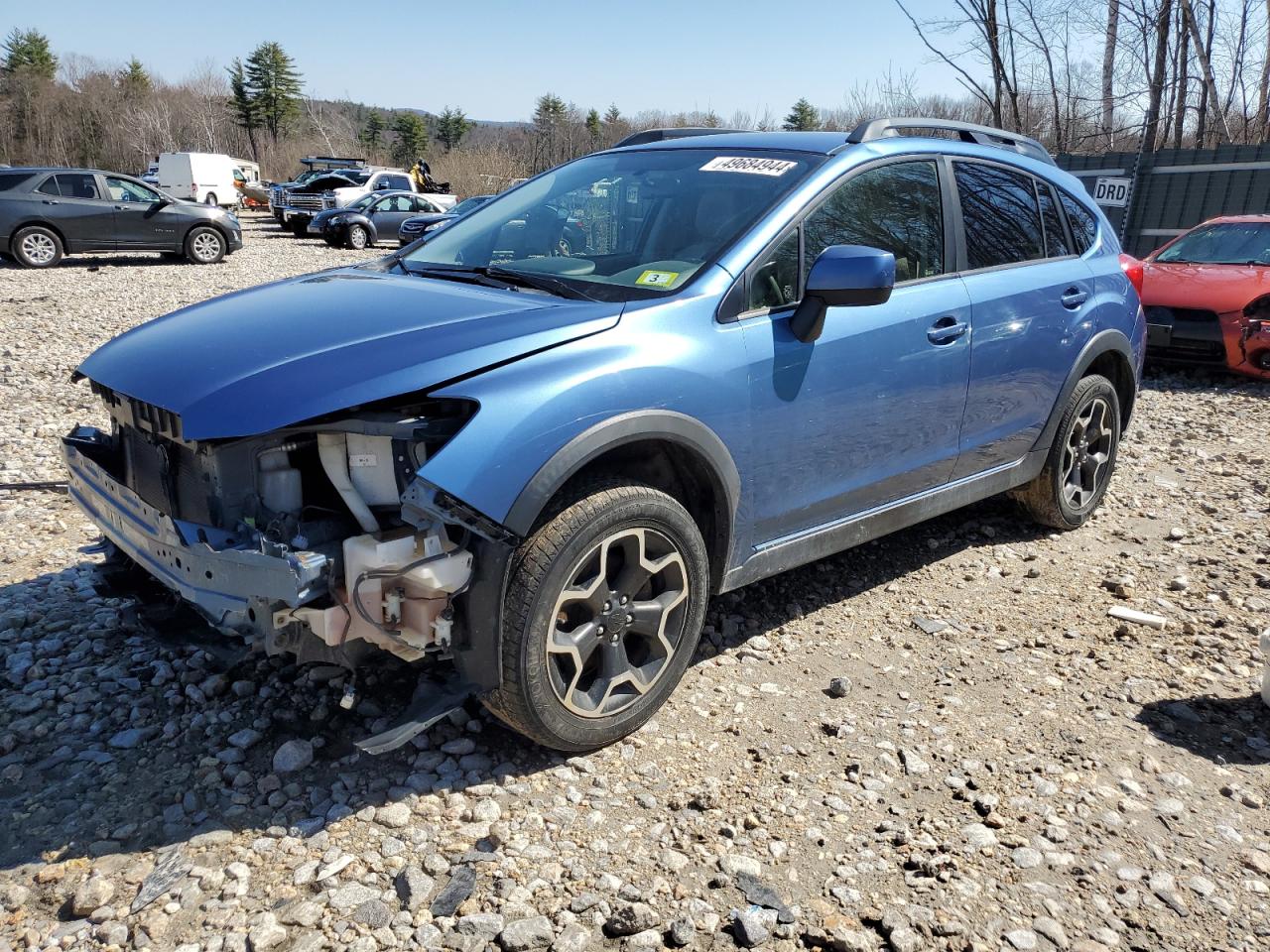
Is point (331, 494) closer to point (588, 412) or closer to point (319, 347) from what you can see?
point (319, 347)

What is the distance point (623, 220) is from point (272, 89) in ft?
299

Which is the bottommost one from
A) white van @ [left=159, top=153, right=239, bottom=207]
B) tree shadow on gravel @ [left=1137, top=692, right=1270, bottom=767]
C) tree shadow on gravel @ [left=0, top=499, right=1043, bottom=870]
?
tree shadow on gravel @ [left=1137, top=692, right=1270, bottom=767]

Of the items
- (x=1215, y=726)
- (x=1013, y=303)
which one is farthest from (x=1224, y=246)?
(x=1215, y=726)

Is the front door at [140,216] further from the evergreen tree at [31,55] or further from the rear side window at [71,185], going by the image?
the evergreen tree at [31,55]

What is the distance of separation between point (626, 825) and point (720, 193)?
2197mm

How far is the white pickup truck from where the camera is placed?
26.8 meters

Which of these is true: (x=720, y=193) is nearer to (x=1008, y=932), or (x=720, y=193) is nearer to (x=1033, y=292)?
(x=1033, y=292)

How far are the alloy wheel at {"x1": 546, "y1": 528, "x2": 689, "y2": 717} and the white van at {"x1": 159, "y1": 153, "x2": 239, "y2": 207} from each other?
40.9 m

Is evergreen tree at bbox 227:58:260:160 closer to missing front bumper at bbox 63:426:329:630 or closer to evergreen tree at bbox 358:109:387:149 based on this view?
evergreen tree at bbox 358:109:387:149

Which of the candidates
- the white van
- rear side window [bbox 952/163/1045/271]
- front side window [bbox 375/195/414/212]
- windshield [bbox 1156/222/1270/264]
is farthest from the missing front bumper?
the white van

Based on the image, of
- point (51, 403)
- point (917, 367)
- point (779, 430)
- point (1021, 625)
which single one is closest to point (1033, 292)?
point (917, 367)

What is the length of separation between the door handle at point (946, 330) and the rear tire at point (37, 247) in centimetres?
1709

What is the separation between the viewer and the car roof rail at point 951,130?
3815mm

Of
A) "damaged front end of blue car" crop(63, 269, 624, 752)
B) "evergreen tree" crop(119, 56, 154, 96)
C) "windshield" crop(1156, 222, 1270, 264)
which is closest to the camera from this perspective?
"damaged front end of blue car" crop(63, 269, 624, 752)
